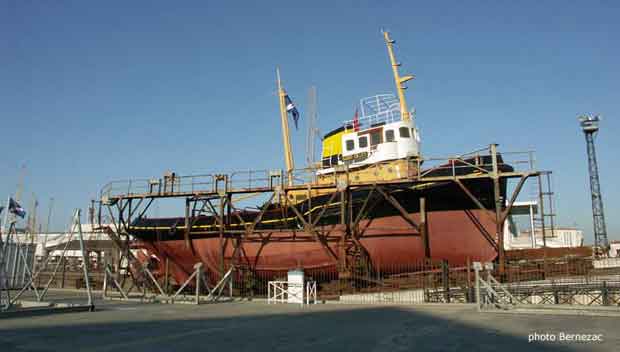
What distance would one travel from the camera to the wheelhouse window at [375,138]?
24309 mm

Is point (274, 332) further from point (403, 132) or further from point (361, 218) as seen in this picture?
point (403, 132)

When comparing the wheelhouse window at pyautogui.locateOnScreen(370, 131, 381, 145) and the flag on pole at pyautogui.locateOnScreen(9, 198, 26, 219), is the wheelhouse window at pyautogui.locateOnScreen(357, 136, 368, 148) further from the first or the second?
the flag on pole at pyautogui.locateOnScreen(9, 198, 26, 219)

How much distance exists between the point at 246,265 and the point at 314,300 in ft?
16.6

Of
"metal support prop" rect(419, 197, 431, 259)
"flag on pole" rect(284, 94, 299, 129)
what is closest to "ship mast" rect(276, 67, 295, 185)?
"flag on pole" rect(284, 94, 299, 129)

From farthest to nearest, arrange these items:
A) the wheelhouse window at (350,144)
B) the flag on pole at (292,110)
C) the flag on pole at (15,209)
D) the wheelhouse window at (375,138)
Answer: the flag on pole at (292,110) → the wheelhouse window at (350,144) → the wheelhouse window at (375,138) → the flag on pole at (15,209)

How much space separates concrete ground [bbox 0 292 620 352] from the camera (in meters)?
8.84

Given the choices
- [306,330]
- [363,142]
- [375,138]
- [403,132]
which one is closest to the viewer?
[306,330]

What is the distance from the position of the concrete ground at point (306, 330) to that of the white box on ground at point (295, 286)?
9.24 ft

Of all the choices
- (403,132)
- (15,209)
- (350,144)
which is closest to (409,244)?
(403,132)

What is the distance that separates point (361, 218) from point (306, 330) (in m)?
10.6

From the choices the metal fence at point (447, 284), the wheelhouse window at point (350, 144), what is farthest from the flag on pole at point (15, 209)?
the wheelhouse window at point (350, 144)

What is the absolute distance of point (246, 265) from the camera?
22984 millimetres

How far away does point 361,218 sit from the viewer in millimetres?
21344

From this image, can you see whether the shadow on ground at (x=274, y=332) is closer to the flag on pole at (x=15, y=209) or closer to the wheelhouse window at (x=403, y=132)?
the flag on pole at (x=15, y=209)
